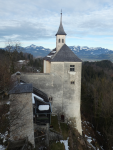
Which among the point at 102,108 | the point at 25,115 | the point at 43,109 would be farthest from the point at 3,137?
the point at 102,108

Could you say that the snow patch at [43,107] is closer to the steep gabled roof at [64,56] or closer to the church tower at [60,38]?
the steep gabled roof at [64,56]

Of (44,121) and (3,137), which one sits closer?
(3,137)

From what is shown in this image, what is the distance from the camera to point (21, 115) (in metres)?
10.5

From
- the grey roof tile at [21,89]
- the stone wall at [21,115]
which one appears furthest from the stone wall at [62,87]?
the stone wall at [21,115]

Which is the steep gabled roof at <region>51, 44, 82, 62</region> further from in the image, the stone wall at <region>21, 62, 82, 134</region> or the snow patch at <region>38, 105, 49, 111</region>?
the snow patch at <region>38, 105, 49, 111</region>

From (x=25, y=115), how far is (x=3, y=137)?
13.6ft

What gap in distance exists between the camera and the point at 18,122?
10461mm

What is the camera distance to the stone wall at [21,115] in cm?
1034

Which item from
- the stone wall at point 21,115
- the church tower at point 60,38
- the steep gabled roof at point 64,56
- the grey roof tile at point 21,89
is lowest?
the stone wall at point 21,115

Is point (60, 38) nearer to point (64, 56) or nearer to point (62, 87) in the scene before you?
point (64, 56)

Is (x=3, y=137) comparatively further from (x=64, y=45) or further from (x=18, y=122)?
(x=64, y=45)

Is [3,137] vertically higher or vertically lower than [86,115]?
higher

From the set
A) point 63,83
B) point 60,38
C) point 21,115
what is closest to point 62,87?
point 63,83

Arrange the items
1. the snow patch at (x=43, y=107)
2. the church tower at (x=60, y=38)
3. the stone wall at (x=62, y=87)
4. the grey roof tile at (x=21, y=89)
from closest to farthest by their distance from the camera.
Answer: the grey roof tile at (x=21, y=89) < the snow patch at (x=43, y=107) < the stone wall at (x=62, y=87) < the church tower at (x=60, y=38)
